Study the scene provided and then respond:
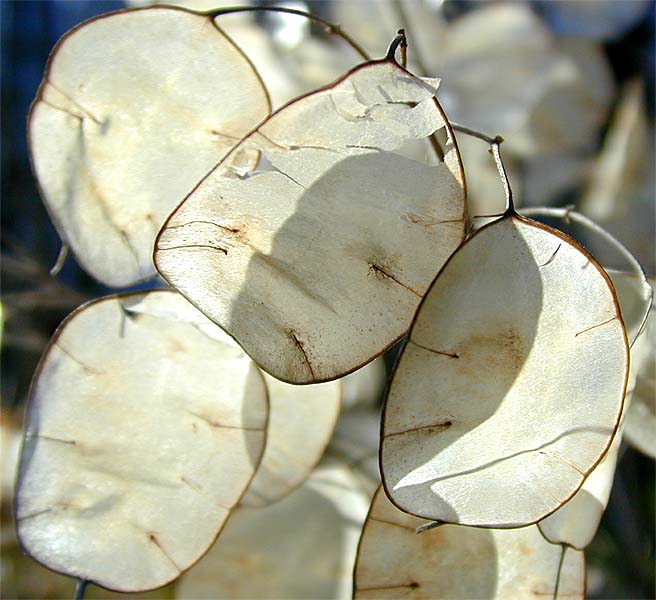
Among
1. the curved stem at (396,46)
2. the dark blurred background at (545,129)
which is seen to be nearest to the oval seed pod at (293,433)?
the curved stem at (396,46)

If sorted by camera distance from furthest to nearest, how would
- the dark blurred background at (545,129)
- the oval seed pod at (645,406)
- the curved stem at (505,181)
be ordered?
the dark blurred background at (545,129), the oval seed pod at (645,406), the curved stem at (505,181)

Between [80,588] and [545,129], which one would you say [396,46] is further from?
[545,129]

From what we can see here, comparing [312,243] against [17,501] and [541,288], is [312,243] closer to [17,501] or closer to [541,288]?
[541,288]

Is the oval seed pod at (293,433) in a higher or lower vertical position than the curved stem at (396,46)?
lower

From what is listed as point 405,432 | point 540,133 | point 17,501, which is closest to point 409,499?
point 405,432

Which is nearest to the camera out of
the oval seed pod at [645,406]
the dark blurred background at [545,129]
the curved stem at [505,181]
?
the curved stem at [505,181]

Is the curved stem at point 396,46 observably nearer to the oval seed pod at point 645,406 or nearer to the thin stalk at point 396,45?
the thin stalk at point 396,45

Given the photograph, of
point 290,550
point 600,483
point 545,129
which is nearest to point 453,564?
point 600,483
